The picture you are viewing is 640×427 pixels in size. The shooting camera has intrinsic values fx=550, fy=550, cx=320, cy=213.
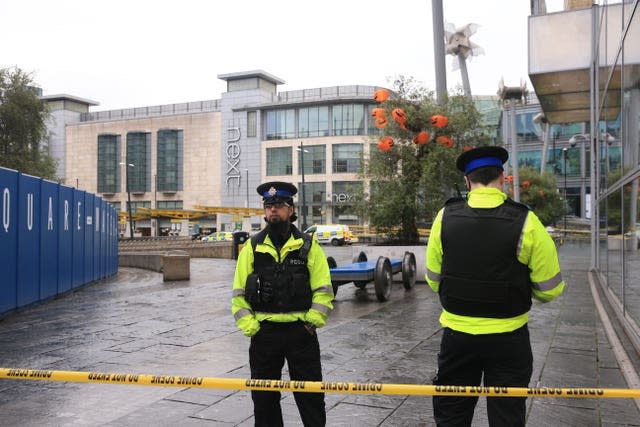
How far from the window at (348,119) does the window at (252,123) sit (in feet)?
37.1

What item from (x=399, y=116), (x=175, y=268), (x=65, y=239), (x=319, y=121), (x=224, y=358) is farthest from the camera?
(x=319, y=121)

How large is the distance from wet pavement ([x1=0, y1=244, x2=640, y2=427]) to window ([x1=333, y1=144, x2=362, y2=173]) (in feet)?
184

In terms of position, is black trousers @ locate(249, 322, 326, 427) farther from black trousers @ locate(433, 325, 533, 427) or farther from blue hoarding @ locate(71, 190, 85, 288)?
blue hoarding @ locate(71, 190, 85, 288)

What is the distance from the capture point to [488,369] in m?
2.96

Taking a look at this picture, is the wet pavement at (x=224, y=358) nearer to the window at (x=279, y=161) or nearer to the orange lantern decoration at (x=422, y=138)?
the orange lantern decoration at (x=422, y=138)

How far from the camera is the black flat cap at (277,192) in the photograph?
3.52 metres

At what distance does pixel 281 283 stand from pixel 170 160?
80336mm

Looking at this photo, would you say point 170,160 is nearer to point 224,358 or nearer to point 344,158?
point 344,158

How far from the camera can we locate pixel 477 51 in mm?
35031

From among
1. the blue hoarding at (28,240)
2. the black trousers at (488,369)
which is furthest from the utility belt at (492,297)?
the blue hoarding at (28,240)

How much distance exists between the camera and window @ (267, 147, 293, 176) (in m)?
71.3

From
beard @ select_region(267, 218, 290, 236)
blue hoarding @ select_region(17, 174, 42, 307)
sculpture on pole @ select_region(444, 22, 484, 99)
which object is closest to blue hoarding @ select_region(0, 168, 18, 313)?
blue hoarding @ select_region(17, 174, 42, 307)

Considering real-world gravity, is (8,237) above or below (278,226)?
below

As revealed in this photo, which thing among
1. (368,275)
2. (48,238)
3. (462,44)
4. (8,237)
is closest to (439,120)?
(368,275)
